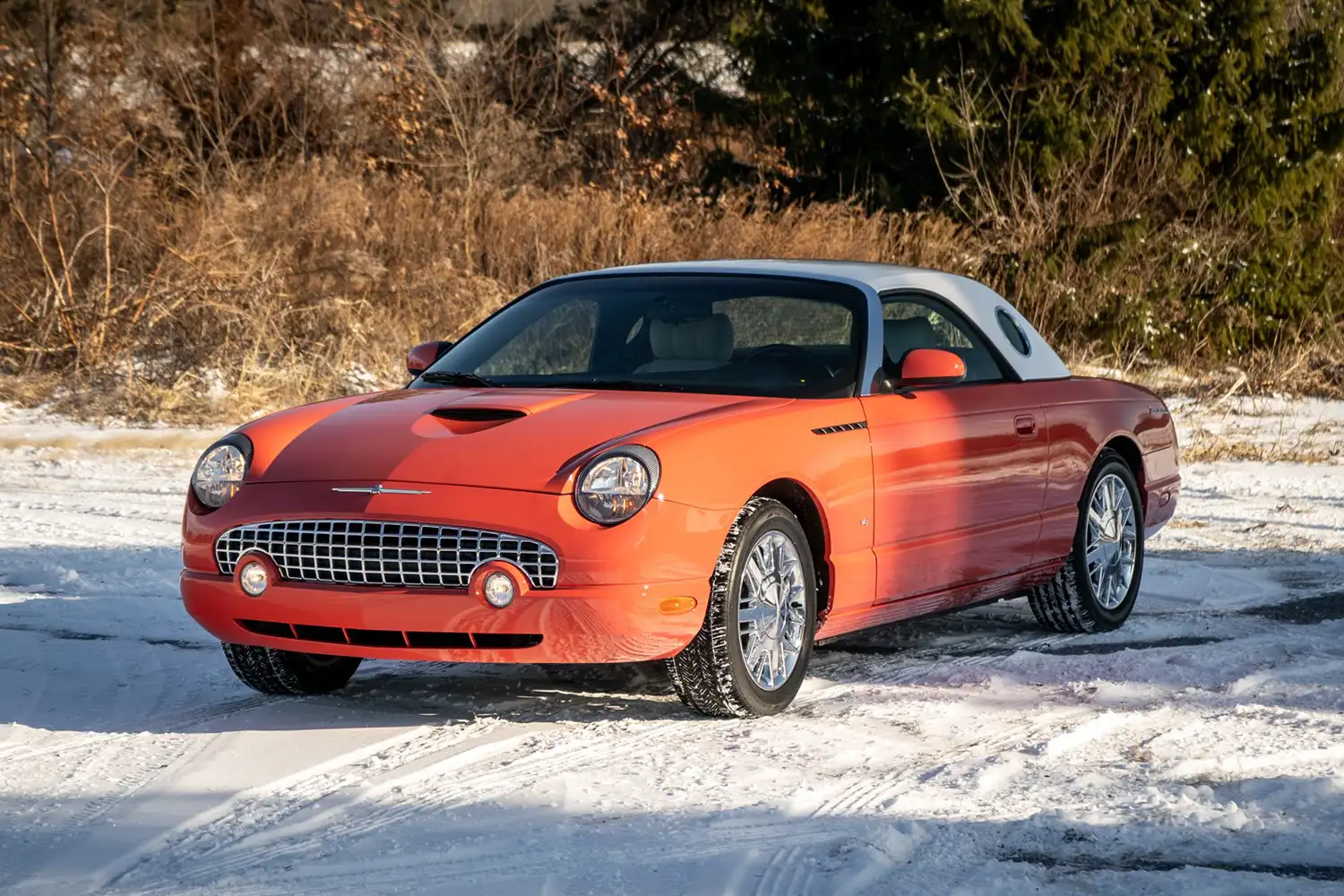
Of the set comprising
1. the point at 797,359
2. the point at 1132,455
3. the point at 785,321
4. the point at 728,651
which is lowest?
the point at 728,651

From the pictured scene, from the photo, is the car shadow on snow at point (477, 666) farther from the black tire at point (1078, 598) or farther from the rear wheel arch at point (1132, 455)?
the rear wheel arch at point (1132, 455)

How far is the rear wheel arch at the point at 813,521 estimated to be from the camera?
19.8ft

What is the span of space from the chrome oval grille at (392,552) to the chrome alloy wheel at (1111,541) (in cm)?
312

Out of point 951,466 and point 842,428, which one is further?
point 951,466

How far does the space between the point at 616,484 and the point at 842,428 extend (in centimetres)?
105

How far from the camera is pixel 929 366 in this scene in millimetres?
6500

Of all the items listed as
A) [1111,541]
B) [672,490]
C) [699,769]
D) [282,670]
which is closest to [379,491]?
[672,490]

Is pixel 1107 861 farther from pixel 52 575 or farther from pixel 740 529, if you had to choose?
pixel 52 575

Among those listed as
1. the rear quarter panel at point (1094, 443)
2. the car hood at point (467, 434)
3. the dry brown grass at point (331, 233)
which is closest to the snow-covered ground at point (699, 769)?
the rear quarter panel at point (1094, 443)

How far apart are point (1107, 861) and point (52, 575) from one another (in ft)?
18.6

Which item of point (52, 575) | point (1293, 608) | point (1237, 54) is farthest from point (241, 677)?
point (1237, 54)

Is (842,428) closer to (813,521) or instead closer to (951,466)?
(813,521)

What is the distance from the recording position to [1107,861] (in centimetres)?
429

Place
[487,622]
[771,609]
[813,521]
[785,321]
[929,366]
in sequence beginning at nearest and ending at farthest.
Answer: [487,622] < [771,609] < [813,521] < [929,366] < [785,321]
